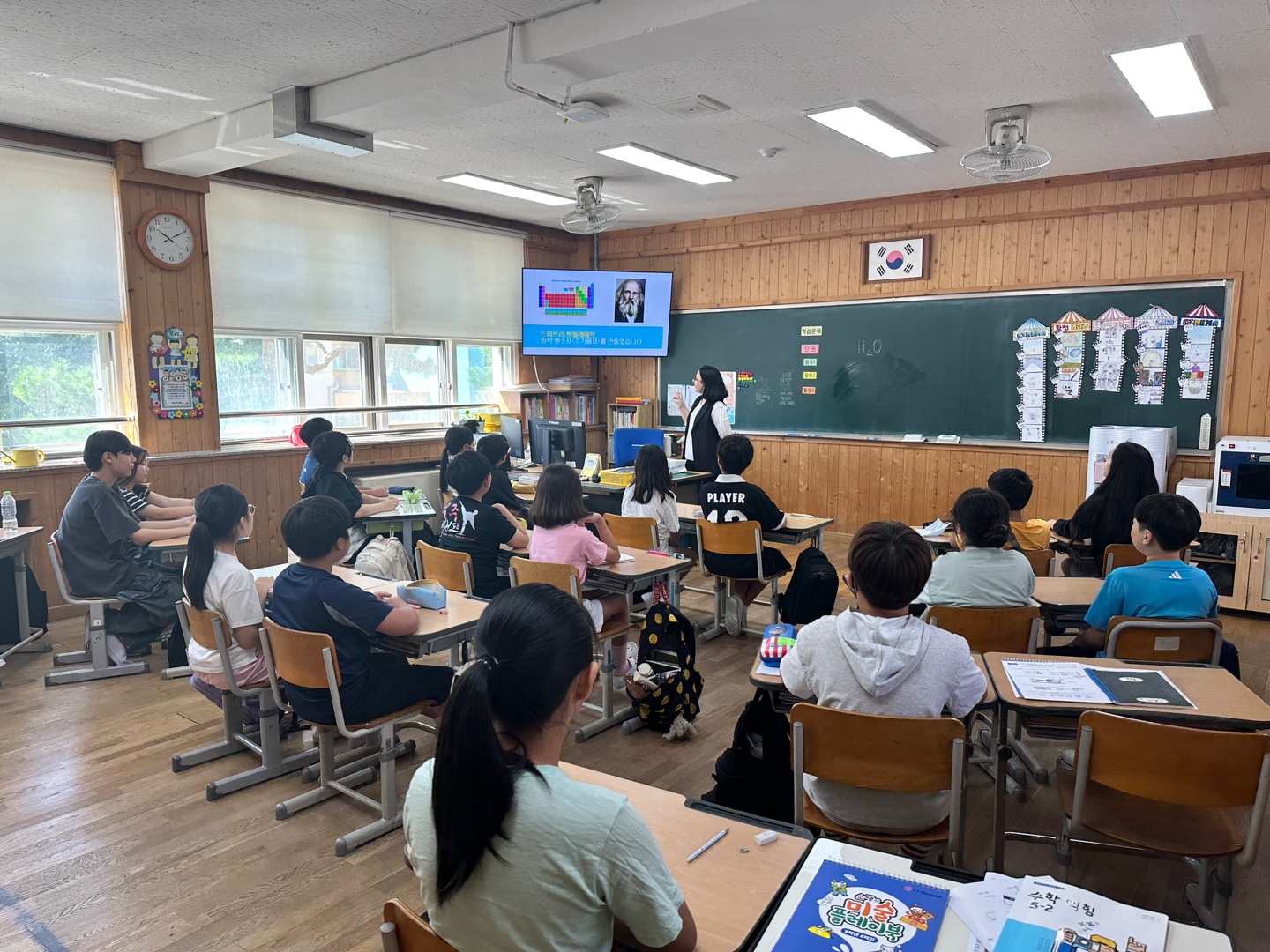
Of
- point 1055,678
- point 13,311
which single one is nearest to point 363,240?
point 13,311

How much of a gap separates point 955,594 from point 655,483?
2060 mm

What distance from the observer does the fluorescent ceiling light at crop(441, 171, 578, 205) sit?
20.5 ft

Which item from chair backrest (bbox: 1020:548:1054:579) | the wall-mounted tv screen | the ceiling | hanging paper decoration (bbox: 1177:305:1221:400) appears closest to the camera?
the ceiling

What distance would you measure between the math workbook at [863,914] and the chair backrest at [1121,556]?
286cm

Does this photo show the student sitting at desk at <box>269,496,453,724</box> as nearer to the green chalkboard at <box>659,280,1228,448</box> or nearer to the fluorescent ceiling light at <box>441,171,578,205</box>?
the fluorescent ceiling light at <box>441,171,578,205</box>

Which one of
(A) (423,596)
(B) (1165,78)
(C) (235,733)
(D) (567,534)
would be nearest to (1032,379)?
(B) (1165,78)

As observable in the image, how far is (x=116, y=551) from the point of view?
14.0 feet

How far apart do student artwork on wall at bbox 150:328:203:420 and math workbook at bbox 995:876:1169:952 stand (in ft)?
18.9

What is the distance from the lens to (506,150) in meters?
5.49

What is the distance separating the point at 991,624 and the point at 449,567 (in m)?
2.30

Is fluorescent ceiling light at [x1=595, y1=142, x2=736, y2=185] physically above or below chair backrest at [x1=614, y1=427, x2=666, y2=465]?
above

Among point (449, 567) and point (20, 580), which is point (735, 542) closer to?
point (449, 567)

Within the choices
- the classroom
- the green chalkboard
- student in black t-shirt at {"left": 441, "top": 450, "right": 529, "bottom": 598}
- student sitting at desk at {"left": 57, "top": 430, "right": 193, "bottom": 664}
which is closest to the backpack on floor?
the classroom

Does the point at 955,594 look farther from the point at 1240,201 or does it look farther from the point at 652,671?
the point at 1240,201
